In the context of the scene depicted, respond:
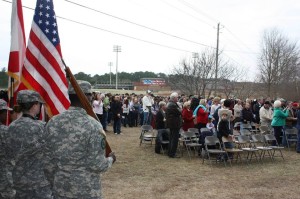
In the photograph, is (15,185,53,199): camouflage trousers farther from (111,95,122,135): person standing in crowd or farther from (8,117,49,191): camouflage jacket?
(111,95,122,135): person standing in crowd

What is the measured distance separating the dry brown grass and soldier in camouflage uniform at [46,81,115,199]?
3804 mm

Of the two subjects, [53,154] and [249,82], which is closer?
[53,154]

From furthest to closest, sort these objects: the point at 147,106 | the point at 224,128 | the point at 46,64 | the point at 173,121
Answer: the point at 147,106
the point at 173,121
the point at 224,128
the point at 46,64

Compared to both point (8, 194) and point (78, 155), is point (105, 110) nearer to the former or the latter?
point (8, 194)

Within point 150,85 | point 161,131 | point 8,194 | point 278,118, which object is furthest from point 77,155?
point 150,85

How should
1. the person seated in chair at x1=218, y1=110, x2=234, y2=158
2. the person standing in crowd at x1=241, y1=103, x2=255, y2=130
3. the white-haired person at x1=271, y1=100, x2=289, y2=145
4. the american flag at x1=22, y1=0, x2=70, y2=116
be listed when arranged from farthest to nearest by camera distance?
the person standing in crowd at x1=241, y1=103, x2=255, y2=130, the white-haired person at x1=271, y1=100, x2=289, y2=145, the person seated in chair at x1=218, y1=110, x2=234, y2=158, the american flag at x1=22, y1=0, x2=70, y2=116

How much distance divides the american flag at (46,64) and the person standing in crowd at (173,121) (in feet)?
21.4

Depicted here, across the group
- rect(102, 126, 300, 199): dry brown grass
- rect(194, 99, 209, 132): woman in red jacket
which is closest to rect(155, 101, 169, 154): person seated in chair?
rect(102, 126, 300, 199): dry brown grass

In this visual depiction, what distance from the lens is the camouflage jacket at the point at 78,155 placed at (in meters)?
3.26

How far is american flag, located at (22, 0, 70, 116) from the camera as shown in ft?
15.8

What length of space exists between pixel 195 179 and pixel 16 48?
5387mm

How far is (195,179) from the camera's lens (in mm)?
8602

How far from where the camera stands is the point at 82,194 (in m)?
3.26

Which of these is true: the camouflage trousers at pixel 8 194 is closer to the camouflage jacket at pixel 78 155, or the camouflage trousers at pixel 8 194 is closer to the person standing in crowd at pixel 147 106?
the camouflage jacket at pixel 78 155
